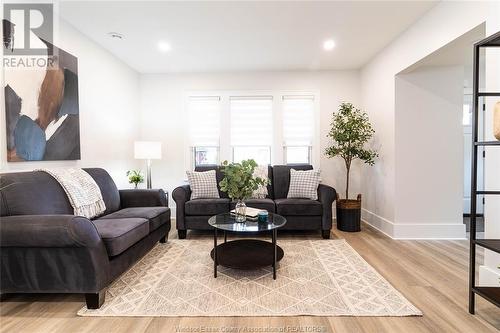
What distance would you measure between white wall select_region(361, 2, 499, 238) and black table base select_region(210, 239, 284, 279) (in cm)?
199

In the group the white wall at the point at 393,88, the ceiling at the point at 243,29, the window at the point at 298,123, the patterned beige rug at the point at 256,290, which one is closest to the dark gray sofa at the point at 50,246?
the patterned beige rug at the point at 256,290

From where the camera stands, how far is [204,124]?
481 cm

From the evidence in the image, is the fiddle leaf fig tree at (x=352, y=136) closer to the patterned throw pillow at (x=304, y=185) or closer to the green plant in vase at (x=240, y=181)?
the patterned throw pillow at (x=304, y=185)

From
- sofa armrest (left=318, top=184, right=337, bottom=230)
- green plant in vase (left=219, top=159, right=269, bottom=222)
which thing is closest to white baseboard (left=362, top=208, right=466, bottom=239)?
sofa armrest (left=318, top=184, right=337, bottom=230)

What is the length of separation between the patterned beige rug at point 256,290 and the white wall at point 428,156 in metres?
1.33

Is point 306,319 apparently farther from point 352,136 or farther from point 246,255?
point 352,136

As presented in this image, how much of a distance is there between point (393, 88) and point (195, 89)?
10.6 ft

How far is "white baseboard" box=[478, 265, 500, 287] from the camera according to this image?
2046 millimetres

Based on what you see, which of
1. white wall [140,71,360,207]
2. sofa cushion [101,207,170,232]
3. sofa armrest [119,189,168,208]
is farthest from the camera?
white wall [140,71,360,207]

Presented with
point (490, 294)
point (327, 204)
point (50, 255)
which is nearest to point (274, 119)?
point (327, 204)

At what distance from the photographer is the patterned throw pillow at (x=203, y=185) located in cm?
383

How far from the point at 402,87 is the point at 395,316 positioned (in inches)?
115

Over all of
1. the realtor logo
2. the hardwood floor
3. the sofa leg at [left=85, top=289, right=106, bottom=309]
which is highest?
the realtor logo

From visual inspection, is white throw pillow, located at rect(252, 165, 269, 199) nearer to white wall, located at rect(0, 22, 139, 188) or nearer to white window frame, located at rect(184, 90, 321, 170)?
white window frame, located at rect(184, 90, 321, 170)
